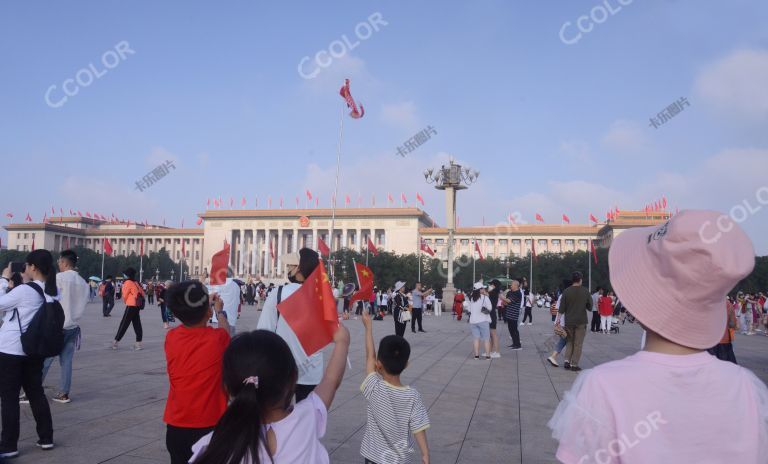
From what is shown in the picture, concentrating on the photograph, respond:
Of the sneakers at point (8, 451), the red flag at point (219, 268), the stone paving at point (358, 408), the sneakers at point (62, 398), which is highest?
the red flag at point (219, 268)

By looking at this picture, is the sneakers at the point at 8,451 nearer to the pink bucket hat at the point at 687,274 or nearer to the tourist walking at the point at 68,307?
the tourist walking at the point at 68,307

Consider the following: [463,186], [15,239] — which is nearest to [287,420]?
[463,186]

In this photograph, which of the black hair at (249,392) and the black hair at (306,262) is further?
the black hair at (306,262)

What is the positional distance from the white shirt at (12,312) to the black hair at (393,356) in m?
3.18

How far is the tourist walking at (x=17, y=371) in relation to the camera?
15.9ft

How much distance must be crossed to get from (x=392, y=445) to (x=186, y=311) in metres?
1.44

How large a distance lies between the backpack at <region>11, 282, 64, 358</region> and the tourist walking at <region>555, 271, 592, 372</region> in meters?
8.36

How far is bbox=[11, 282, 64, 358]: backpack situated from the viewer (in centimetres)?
500

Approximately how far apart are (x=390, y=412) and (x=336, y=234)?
93.9 meters

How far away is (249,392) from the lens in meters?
1.93

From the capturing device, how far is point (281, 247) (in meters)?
100

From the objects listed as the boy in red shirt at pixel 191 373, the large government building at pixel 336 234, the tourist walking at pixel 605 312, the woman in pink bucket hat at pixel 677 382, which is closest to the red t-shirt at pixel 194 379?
the boy in red shirt at pixel 191 373

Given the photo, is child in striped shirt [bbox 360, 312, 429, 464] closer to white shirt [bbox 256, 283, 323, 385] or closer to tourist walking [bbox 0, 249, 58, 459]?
white shirt [bbox 256, 283, 323, 385]

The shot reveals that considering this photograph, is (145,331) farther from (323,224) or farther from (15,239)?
(15,239)
